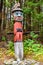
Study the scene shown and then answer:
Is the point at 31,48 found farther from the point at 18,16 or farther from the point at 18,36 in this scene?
the point at 18,16

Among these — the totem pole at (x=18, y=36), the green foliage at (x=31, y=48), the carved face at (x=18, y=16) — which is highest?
the carved face at (x=18, y=16)

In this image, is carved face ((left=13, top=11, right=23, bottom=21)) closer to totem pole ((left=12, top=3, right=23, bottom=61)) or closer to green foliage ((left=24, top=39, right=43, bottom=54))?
totem pole ((left=12, top=3, right=23, bottom=61))

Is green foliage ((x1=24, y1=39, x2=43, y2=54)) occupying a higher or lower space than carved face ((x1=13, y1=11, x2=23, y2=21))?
lower

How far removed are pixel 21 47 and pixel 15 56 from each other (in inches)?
15.0

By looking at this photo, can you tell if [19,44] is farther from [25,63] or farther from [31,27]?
[31,27]

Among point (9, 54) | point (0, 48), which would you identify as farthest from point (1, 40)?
point (9, 54)

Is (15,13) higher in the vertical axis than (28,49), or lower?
higher

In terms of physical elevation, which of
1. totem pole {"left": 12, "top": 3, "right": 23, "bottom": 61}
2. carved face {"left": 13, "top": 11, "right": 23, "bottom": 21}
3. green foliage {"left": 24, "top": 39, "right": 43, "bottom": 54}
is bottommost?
green foliage {"left": 24, "top": 39, "right": 43, "bottom": 54}

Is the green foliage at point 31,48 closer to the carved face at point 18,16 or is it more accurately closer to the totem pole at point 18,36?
the totem pole at point 18,36

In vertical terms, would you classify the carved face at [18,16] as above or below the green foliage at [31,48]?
above

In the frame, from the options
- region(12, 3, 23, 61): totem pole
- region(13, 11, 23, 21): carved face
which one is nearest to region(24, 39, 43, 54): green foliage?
region(12, 3, 23, 61): totem pole

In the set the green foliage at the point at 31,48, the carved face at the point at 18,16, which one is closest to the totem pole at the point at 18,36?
the carved face at the point at 18,16

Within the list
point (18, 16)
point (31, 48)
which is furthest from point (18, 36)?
point (31, 48)

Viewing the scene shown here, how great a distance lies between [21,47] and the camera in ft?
23.7
